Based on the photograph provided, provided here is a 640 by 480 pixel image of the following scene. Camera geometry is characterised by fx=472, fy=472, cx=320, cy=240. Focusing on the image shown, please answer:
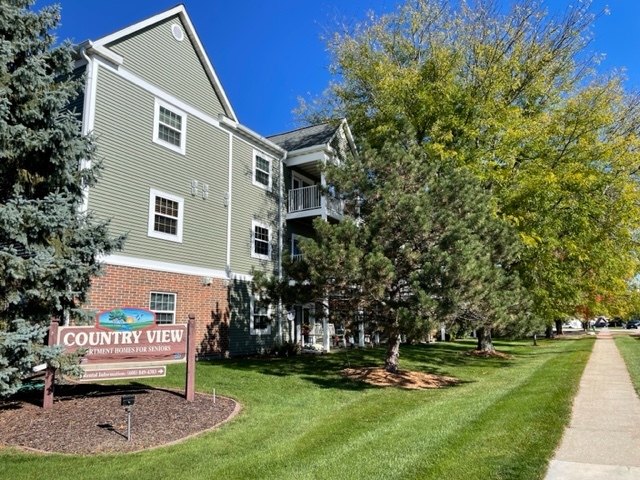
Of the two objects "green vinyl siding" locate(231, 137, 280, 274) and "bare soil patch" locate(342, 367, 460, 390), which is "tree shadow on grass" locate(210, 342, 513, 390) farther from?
"green vinyl siding" locate(231, 137, 280, 274)

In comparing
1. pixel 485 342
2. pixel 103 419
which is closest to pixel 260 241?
pixel 485 342

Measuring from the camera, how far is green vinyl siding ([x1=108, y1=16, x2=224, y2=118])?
46.4 feet

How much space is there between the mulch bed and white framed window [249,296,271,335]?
28.0 ft

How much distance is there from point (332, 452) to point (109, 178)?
1013 centimetres

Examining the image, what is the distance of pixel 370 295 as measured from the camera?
36.0 ft

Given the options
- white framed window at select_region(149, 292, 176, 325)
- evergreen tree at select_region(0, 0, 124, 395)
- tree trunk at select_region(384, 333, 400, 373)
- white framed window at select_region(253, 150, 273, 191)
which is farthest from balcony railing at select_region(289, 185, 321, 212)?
evergreen tree at select_region(0, 0, 124, 395)

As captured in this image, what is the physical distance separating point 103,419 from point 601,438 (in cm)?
680

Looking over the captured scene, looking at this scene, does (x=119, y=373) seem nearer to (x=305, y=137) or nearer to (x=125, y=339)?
(x=125, y=339)

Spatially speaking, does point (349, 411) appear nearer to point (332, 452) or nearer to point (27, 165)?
point (332, 452)

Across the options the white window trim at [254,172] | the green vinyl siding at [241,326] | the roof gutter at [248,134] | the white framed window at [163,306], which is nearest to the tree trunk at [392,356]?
the green vinyl siding at [241,326]

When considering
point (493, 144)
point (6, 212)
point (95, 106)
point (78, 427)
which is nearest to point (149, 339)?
point (78, 427)

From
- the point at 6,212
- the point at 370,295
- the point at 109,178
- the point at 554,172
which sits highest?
the point at 554,172

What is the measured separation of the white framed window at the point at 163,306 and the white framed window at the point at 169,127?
183 inches

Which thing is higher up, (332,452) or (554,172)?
(554,172)
